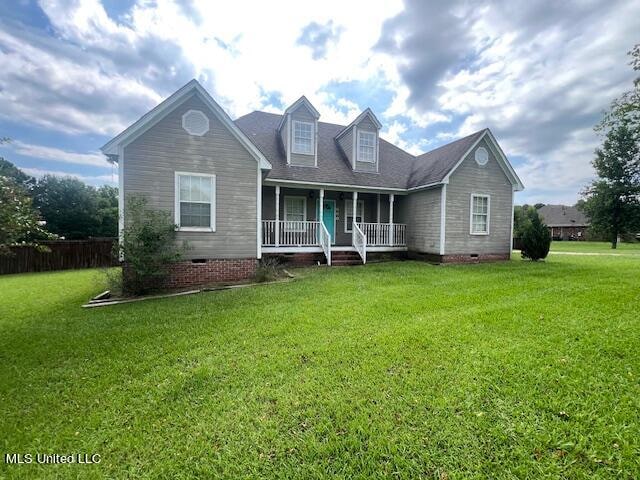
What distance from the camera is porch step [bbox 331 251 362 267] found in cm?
1266

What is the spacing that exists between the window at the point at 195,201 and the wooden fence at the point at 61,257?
760 cm

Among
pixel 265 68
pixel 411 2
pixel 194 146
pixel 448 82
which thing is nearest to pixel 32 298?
pixel 194 146

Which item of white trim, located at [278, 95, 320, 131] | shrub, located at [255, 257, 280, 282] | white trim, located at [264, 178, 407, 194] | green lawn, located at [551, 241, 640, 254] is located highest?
white trim, located at [278, 95, 320, 131]

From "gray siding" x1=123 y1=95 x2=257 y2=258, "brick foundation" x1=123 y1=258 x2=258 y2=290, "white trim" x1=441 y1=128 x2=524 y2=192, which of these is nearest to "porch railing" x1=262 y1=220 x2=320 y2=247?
"gray siding" x1=123 y1=95 x2=257 y2=258

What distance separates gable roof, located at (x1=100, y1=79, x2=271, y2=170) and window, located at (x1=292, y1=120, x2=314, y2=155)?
4.29 metres

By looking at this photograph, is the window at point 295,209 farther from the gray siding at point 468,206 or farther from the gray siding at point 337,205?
the gray siding at point 468,206

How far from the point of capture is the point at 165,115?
903 cm

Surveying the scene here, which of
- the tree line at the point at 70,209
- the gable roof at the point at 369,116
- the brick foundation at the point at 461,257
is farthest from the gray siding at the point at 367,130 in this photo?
the tree line at the point at 70,209

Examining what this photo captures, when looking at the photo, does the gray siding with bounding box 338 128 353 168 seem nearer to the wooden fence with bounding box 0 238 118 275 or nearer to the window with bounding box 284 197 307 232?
the window with bounding box 284 197 307 232

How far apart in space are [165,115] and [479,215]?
536 inches

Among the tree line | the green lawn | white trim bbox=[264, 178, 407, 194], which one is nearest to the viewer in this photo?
white trim bbox=[264, 178, 407, 194]

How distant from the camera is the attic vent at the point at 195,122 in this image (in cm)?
925

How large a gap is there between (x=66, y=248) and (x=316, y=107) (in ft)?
51.3

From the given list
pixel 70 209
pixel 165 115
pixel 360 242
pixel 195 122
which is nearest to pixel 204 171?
pixel 195 122
